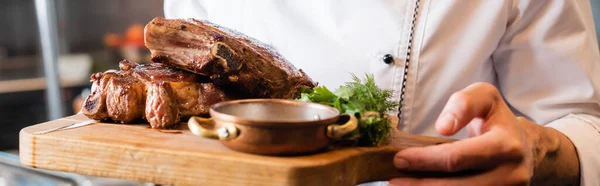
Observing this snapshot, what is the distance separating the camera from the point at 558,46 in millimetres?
1851

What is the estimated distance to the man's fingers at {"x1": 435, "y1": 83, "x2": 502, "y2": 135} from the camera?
121 cm

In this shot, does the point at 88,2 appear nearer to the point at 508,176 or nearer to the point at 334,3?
the point at 334,3

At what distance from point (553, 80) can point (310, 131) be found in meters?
1.10

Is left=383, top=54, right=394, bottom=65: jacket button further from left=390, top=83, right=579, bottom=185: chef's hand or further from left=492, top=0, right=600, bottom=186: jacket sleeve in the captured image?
left=390, top=83, right=579, bottom=185: chef's hand

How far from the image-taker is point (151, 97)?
5.18ft

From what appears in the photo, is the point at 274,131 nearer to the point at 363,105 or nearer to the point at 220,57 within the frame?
the point at 363,105

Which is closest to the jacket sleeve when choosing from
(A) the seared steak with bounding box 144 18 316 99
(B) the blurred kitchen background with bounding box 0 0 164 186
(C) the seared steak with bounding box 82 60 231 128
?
(A) the seared steak with bounding box 144 18 316 99

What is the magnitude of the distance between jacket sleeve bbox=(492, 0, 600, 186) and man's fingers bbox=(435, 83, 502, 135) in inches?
25.7

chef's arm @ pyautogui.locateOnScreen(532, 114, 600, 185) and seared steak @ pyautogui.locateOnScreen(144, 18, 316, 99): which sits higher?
seared steak @ pyautogui.locateOnScreen(144, 18, 316, 99)

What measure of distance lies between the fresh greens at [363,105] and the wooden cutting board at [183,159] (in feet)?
0.10

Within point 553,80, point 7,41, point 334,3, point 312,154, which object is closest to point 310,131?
point 312,154

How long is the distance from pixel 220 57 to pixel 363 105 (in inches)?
17.1

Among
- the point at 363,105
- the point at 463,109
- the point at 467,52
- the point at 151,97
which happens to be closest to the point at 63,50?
the point at 151,97

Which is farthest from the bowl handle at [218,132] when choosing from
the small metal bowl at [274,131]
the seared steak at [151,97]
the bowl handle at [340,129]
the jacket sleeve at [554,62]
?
the jacket sleeve at [554,62]
